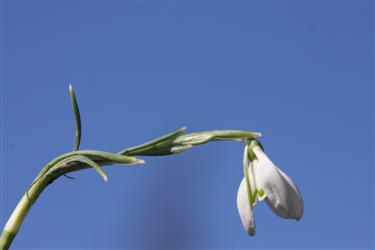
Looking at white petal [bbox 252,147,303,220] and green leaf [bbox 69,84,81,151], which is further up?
green leaf [bbox 69,84,81,151]

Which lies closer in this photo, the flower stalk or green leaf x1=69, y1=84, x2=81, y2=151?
the flower stalk

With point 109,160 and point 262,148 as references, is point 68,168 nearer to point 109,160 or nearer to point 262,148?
point 109,160

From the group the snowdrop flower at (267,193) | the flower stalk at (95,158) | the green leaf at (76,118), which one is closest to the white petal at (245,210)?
the snowdrop flower at (267,193)

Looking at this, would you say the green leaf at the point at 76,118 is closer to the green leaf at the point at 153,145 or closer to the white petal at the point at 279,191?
the green leaf at the point at 153,145

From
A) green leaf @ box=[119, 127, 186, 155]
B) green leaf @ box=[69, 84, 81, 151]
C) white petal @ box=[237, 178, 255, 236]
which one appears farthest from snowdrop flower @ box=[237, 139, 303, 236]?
green leaf @ box=[69, 84, 81, 151]

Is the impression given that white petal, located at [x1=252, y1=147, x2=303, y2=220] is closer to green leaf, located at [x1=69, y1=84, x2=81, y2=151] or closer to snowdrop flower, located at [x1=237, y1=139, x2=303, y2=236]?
snowdrop flower, located at [x1=237, y1=139, x2=303, y2=236]

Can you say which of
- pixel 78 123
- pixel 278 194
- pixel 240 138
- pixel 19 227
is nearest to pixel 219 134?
pixel 240 138
